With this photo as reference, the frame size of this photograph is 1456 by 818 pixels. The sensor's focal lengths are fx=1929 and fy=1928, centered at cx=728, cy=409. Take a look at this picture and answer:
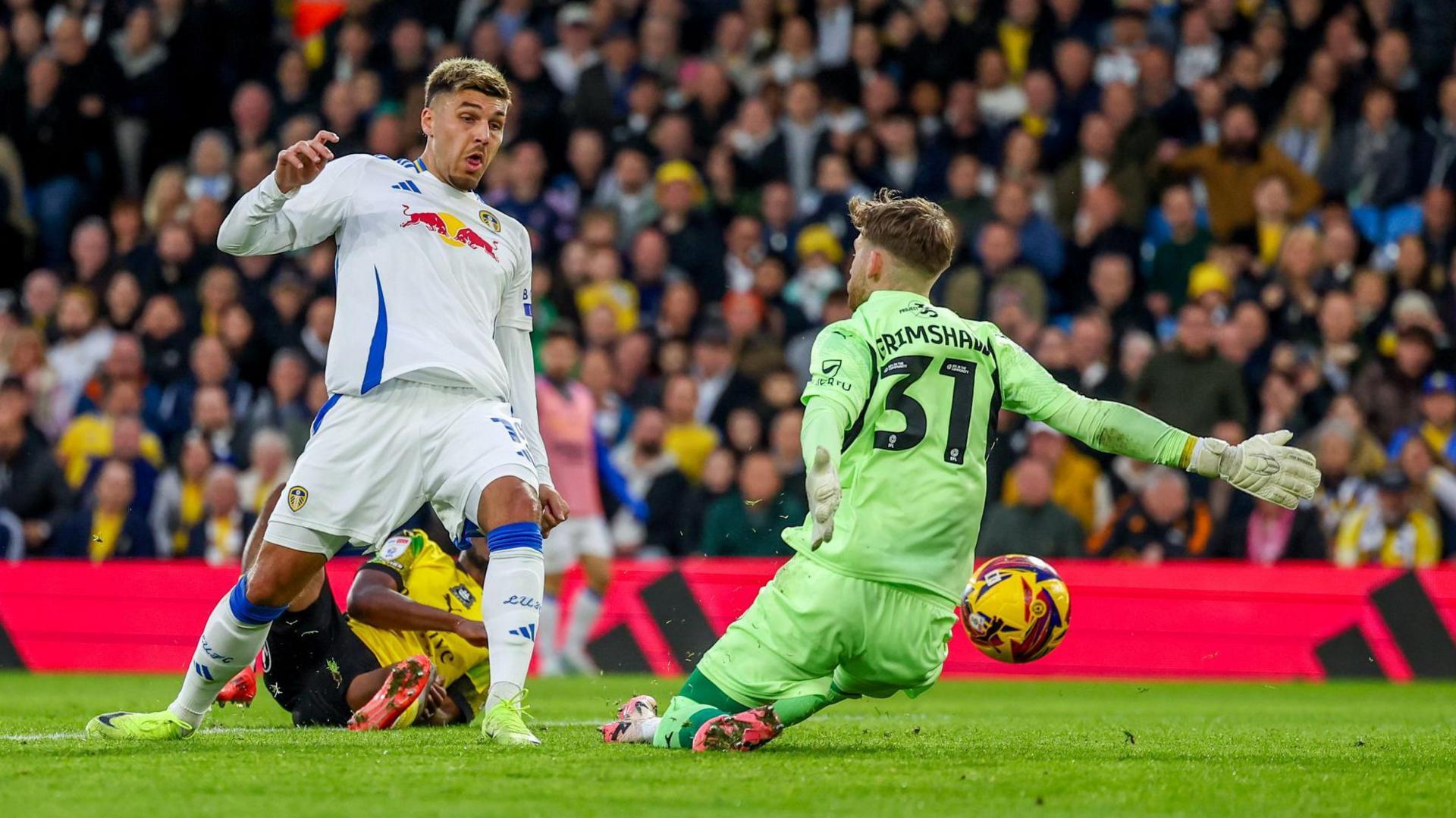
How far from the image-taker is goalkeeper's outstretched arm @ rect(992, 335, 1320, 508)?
239 inches

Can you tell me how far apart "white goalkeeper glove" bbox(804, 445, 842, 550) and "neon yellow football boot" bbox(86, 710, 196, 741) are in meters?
2.48

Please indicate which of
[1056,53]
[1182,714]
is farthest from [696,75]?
[1182,714]

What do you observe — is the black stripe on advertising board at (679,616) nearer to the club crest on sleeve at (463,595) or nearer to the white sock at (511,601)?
the club crest on sleeve at (463,595)

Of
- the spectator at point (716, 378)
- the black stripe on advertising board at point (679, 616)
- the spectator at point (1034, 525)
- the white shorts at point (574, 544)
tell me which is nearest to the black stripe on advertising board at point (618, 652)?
the black stripe on advertising board at point (679, 616)

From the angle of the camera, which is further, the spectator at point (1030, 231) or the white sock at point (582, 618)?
the spectator at point (1030, 231)

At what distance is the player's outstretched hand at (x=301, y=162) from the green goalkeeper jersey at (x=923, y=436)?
177cm

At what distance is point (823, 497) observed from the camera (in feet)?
18.4

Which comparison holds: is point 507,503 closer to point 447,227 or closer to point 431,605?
point 447,227

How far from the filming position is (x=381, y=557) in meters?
7.80

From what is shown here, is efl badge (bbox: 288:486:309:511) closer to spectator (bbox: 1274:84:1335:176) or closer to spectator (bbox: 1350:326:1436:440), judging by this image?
spectator (bbox: 1350:326:1436:440)

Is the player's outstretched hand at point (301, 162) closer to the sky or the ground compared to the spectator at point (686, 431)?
closer to the sky

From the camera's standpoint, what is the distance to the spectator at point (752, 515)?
13.2 m

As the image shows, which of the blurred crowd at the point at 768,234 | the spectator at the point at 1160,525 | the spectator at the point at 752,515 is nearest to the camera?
the spectator at the point at 1160,525

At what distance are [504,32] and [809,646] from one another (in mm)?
12148
